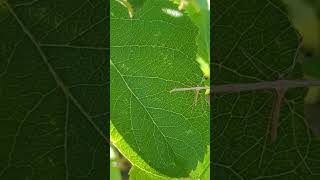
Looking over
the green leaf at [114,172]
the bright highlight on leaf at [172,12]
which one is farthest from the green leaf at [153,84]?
the green leaf at [114,172]

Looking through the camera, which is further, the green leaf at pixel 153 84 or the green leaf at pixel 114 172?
the green leaf at pixel 114 172

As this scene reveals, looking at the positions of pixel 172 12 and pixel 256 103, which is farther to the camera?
pixel 256 103

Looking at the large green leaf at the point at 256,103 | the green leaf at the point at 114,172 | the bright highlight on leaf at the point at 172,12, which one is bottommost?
the green leaf at the point at 114,172

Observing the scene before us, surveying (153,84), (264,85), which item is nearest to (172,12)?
(153,84)

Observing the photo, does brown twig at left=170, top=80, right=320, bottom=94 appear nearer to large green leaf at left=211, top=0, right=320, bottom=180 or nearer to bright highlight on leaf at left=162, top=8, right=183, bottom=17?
large green leaf at left=211, top=0, right=320, bottom=180

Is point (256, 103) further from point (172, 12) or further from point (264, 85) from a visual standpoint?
point (172, 12)
